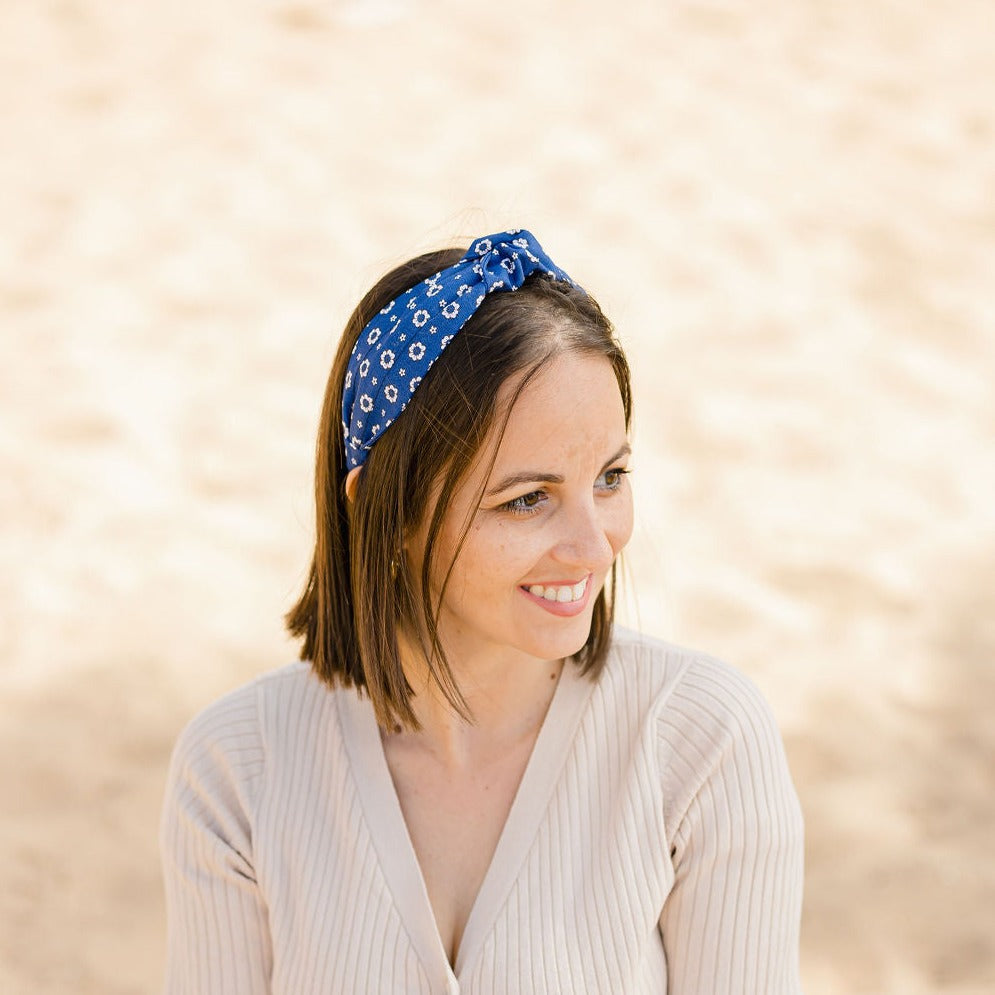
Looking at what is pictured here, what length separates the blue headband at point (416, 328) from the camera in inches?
66.5

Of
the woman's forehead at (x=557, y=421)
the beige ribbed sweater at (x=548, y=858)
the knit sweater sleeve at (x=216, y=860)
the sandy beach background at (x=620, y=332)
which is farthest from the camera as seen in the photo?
the sandy beach background at (x=620, y=332)

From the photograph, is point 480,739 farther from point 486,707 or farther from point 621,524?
point 621,524

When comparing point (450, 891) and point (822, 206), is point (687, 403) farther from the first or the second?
point (450, 891)

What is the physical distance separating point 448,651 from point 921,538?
263cm

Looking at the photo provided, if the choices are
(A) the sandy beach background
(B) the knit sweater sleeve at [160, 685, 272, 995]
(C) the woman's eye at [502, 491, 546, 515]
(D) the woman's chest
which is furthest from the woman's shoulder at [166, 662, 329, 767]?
(A) the sandy beach background

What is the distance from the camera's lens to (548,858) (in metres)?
1.84

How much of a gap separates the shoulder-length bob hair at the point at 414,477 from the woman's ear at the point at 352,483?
0.01 m

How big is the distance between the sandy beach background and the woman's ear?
902 millimetres

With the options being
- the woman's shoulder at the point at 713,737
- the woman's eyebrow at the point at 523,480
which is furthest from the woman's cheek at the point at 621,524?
the woman's shoulder at the point at 713,737

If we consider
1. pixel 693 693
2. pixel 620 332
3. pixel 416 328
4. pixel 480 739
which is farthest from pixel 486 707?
pixel 620 332

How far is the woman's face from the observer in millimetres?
1688

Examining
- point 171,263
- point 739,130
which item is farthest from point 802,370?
point 171,263

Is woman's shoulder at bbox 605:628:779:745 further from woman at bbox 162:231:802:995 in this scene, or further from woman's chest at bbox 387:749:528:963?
woman's chest at bbox 387:749:528:963

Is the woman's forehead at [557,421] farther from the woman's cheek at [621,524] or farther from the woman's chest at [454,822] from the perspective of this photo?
the woman's chest at [454,822]
